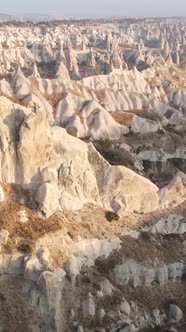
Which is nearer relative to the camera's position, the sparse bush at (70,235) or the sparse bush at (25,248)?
the sparse bush at (25,248)

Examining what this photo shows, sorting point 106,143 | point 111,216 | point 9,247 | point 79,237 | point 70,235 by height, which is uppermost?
point 9,247

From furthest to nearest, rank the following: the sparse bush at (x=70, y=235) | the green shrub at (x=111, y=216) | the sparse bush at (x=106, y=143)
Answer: the sparse bush at (x=106, y=143) < the green shrub at (x=111, y=216) < the sparse bush at (x=70, y=235)

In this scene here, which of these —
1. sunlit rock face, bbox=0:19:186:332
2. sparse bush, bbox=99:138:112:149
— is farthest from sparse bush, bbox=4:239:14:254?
sparse bush, bbox=99:138:112:149

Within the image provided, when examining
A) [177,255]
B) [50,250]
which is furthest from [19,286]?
[177,255]

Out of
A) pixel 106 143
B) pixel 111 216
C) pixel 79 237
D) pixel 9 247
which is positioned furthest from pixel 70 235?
pixel 106 143

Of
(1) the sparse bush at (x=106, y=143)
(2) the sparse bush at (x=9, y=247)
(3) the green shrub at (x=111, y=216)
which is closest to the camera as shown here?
(2) the sparse bush at (x=9, y=247)

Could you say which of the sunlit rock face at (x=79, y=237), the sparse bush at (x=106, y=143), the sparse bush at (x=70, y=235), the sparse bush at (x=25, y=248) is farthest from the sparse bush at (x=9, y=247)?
the sparse bush at (x=106, y=143)

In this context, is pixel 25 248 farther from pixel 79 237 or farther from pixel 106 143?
pixel 106 143

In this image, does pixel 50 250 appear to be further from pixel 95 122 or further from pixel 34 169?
pixel 95 122

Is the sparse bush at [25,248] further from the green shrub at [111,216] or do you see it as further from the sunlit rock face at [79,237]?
the green shrub at [111,216]

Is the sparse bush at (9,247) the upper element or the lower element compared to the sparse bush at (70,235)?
upper

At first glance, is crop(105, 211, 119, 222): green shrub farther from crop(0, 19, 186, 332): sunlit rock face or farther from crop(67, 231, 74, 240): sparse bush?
crop(67, 231, 74, 240): sparse bush

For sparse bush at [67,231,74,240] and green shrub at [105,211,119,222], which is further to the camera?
green shrub at [105,211,119,222]
